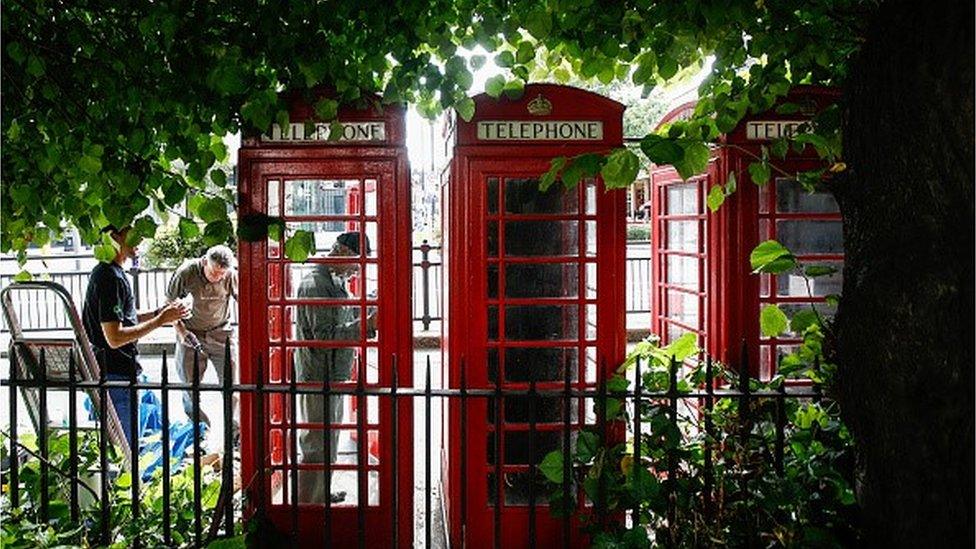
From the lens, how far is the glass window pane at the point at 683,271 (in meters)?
5.30

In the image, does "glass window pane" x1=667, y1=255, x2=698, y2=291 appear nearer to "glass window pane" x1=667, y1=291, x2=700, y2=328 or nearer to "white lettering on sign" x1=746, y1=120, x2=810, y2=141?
"glass window pane" x1=667, y1=291, x2=700, y2=328

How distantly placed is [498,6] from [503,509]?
2606 millimetres

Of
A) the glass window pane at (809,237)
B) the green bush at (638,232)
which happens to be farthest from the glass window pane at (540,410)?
the green bush at (638,232)

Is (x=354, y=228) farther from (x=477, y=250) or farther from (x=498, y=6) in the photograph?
(x=498, y=6)

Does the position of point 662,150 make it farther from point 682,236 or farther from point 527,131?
point 682,236

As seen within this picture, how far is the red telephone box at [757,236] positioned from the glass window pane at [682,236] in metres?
0.09

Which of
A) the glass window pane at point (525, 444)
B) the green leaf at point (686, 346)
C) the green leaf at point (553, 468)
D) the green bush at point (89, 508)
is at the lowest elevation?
the green bush at point (89, 508)

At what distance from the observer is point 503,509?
4633 millimetres

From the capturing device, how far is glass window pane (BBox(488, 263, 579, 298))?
4586 mm

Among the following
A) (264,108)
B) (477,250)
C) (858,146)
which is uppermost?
(264,108)

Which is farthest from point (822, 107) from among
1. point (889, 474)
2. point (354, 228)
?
point (354, 228)

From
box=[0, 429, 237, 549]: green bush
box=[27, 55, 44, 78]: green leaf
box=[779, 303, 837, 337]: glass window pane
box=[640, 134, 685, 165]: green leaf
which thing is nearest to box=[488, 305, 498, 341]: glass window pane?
box=[640, 134, 685, 165]: green leaf

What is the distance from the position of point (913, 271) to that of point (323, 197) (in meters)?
2.78

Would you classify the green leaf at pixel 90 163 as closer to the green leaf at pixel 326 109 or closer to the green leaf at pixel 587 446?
the green leaf at pixel 326 109
